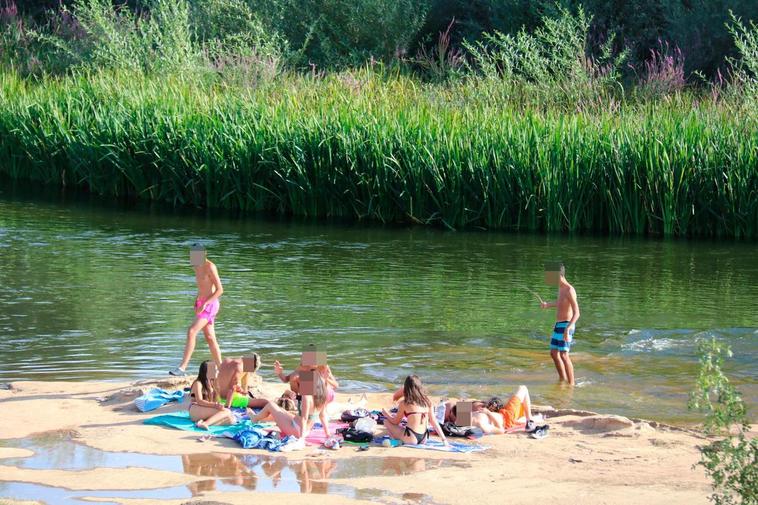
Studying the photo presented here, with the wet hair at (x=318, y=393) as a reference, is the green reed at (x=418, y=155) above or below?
above

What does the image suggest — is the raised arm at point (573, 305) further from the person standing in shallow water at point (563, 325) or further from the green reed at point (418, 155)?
the green reed at point (418, 155)

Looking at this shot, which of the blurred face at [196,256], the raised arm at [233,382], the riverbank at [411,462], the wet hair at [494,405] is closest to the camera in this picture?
the riverbank at [411,462]

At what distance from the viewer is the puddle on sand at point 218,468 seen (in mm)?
7684

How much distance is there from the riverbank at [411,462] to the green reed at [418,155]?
36.5ft

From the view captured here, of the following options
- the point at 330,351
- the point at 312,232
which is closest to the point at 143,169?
the point at 312,232

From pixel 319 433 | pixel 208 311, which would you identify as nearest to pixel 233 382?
pixel 319 433

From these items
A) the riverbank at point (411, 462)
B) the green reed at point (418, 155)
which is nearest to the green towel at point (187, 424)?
the riverbank at point (411, 462)

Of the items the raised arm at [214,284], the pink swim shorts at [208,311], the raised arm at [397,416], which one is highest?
the raised arm at [214,284]

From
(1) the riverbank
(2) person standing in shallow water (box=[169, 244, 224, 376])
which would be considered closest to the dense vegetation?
(2) person standing in shallow water (box=[169, 244, 224, 376])

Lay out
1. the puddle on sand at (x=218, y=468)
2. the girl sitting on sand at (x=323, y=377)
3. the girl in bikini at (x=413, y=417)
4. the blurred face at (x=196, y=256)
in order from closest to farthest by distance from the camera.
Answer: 1. the puddle on sand at (x=218, y=468)
2. the girl in bikini at (x=413, y=417)
3. the girl sitting on sand at (x=323, y=377)
4. the blurred face at (x=196, y=256)

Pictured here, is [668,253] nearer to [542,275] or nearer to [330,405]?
[542,275]

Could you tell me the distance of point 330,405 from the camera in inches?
388

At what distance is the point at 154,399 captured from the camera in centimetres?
976

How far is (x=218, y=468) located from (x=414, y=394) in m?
1.61
